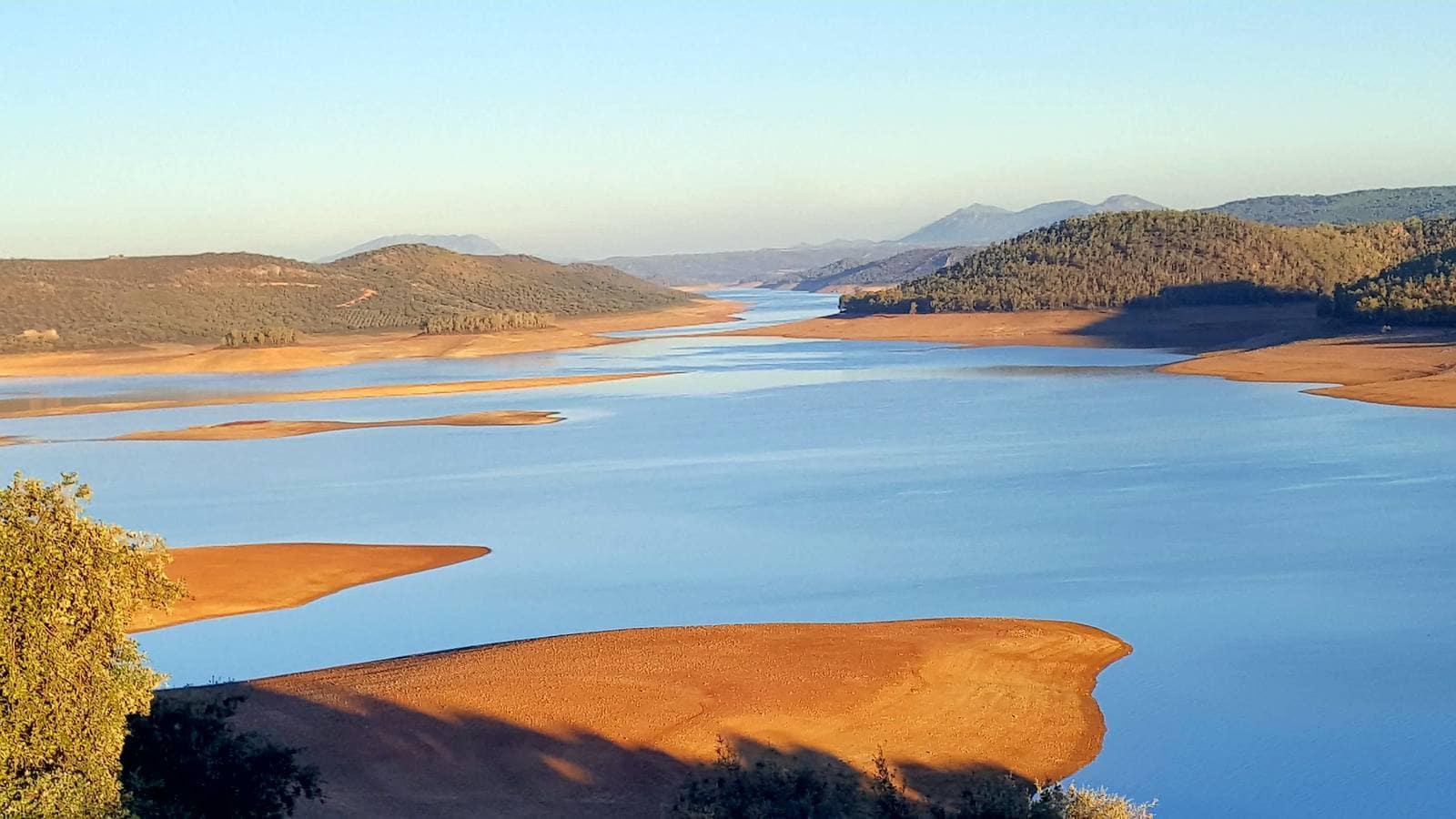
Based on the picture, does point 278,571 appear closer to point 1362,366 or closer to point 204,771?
point 204,771

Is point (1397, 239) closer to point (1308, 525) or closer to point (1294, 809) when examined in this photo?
point (1308, 525)

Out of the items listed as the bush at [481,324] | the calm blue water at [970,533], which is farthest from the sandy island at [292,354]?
the calm blue water at [970,533]

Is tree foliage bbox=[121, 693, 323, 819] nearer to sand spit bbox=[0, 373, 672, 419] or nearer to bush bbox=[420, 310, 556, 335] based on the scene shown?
sand spit bbox=[0, 373, 672, 419]

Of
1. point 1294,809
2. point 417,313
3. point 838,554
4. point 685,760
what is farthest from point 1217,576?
point 417,313

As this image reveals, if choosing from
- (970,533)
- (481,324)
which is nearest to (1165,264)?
(481,324)

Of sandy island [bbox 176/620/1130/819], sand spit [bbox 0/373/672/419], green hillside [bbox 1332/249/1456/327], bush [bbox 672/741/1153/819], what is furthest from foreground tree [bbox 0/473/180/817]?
green hillside [bbox 1332/249/1456/327]

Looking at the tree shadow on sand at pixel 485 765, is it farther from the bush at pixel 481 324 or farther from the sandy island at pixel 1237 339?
the bush at pixel 481 324

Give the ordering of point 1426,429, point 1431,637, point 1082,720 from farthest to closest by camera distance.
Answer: point 1426,429
point 1431,637
point 1082,720
